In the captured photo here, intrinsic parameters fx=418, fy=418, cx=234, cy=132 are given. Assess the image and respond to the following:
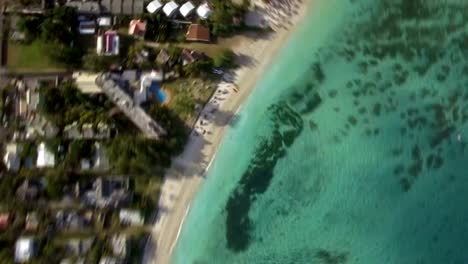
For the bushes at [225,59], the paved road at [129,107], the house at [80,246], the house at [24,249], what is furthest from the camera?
the bushes at [225,59]

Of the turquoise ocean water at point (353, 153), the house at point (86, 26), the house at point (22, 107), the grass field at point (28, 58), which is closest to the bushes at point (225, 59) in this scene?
the turquoise ocean water at point (353, 153)

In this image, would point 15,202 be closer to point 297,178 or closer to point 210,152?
point 210,152

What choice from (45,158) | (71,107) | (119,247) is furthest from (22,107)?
(119,247)

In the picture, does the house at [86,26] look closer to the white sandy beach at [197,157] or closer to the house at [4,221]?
the white sandy beach at [197,157]

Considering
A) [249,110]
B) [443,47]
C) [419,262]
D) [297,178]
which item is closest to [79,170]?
[249,110]

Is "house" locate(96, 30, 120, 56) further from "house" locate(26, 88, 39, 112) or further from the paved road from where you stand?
"house" locate(26, 88, 39, 112)
